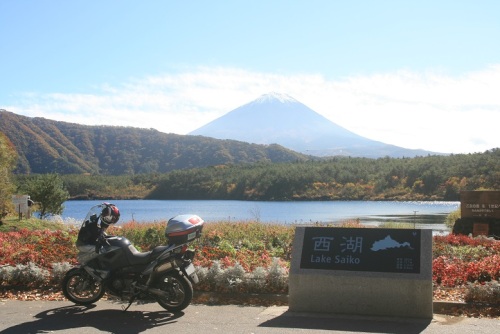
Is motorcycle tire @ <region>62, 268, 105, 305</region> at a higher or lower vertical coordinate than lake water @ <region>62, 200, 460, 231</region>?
higher

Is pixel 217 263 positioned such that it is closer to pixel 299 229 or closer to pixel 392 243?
pixel 299 229

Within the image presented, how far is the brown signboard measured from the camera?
19.2 metres

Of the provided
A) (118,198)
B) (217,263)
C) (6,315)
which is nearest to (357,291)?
(217,263)

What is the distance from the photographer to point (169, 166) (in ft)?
602

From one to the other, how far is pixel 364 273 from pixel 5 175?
2101 cm

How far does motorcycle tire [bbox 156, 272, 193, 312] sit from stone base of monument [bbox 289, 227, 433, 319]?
149 cm

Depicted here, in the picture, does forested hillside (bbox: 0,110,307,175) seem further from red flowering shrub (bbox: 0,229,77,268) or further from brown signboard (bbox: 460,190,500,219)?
red flowering shrub (bbox: 0,229,77,268)

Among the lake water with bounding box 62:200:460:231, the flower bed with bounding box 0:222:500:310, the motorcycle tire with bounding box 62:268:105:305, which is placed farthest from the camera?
the lake water with bounding box 62:200:460:231

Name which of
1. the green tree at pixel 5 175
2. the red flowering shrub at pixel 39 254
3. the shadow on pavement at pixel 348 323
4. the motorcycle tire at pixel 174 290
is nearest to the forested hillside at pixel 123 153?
the green tree at pixel 5 175

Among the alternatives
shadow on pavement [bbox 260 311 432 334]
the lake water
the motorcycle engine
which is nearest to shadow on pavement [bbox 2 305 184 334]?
the motorcycle engine

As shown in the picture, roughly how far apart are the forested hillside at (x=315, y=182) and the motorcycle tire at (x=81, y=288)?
215 feet

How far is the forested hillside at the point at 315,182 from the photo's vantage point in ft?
252

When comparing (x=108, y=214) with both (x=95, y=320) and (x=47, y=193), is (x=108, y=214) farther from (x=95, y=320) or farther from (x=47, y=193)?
(x=47, y=193)

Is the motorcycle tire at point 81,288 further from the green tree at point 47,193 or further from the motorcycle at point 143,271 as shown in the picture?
the green tree at point 47,193
